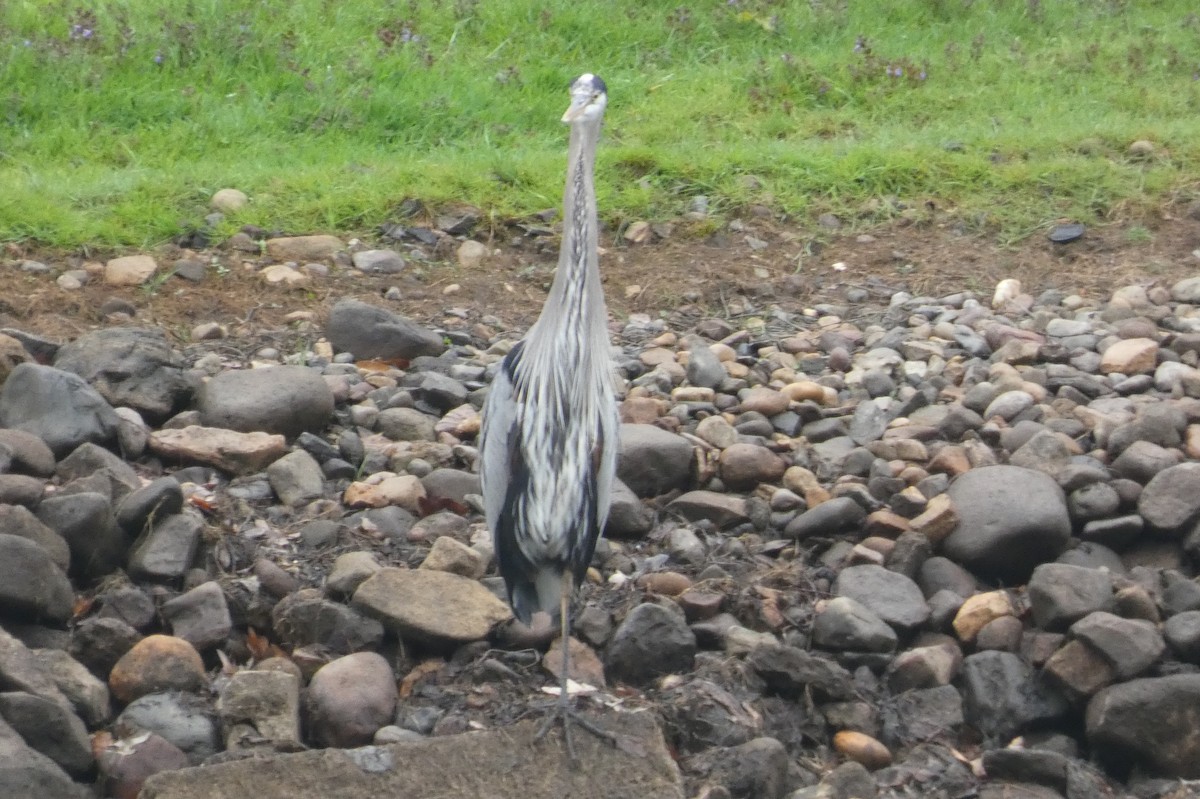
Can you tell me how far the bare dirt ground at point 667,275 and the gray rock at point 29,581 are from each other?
1.95m

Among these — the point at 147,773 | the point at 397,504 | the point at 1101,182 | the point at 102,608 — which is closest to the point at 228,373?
the point at 397,504

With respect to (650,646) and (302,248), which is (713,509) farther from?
(302,248)

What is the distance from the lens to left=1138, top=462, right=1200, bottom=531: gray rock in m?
4.27

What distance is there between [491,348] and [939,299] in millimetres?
1831

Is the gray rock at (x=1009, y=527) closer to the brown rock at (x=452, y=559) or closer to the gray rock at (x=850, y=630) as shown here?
the gray rock at (x=850, y=630)

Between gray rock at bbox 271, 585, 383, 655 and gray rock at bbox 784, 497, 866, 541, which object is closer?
gray rock at bbox 271, 585, 383, 655

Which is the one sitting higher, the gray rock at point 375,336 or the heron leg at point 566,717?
the gray rock at point 375,336

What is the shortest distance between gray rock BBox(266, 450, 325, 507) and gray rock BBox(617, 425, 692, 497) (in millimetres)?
902

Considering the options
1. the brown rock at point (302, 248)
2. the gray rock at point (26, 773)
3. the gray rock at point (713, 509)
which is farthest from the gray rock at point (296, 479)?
the brown rock at point (302, 248)

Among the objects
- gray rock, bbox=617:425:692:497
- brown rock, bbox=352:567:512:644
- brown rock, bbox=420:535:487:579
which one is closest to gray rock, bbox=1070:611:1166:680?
gray rock, bbox=617:425:692:497

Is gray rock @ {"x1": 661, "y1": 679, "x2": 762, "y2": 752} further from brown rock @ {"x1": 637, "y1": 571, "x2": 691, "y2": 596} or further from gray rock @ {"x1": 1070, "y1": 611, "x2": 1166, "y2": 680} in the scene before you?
gray rock @ {"x1": 1070, "y1": 611, "x2": 1166, "y2": 680}

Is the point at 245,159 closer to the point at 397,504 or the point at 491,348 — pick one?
the point at 491,348

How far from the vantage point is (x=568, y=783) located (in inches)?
130

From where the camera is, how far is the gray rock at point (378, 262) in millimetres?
6141
